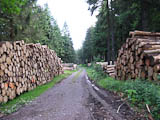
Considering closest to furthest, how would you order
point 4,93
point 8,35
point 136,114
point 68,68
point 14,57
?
point 136,114, point 4,93, point 14,57, point 8,35, point 68,68

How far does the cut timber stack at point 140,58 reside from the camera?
4500mm

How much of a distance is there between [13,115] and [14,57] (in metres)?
2.95

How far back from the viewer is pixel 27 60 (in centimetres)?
679

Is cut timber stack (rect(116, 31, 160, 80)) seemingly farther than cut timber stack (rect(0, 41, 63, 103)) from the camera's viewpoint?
No

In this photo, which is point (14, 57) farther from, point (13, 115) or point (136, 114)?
point (136, 114)

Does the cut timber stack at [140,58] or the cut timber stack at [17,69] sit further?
the cut timber stack at [17,69]

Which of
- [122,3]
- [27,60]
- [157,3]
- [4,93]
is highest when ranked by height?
[122,3]

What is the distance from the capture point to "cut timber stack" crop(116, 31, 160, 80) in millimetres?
4500

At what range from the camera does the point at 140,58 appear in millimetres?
5137

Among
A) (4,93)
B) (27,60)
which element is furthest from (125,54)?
(4,93)

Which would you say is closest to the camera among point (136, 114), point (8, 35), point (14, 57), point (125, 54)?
point (136, 114)

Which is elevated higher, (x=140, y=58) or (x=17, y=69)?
(x=140, y=58)

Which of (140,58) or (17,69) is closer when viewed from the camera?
(140,58)

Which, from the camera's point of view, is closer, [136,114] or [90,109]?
[136,114]
